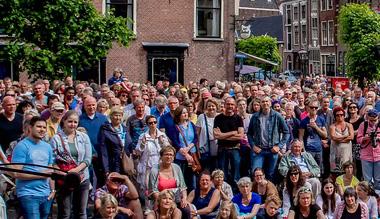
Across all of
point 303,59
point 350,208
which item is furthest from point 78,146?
point 303,59

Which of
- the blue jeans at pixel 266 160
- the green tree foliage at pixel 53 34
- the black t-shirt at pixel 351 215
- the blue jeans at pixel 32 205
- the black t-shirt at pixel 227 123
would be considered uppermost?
the green tree foliage at pixel 53 34

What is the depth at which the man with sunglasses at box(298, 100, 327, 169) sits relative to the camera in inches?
465

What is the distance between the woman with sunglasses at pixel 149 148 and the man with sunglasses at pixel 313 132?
2.94m

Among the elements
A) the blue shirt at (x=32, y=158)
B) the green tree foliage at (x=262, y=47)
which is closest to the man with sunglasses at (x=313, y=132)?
the blue shirt at (x=32, y=158)

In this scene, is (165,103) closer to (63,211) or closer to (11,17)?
(63,211)

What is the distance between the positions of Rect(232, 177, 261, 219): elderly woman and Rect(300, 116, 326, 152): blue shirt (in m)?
2.33

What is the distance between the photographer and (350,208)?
950 centimetres

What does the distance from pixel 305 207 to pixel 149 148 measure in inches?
81.8

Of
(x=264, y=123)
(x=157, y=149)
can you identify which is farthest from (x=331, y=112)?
(x=157, y=149)

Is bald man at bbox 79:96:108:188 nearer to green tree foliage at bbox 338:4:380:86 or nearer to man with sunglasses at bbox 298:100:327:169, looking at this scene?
man with sunglasses at bbox 298:100:327:169

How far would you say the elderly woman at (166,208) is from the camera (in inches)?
329

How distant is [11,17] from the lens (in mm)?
18625

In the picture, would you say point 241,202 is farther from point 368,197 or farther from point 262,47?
point 262,47

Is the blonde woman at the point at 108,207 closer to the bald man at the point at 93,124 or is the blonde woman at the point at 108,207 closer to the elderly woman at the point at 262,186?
the bald man at the point at 93,124
